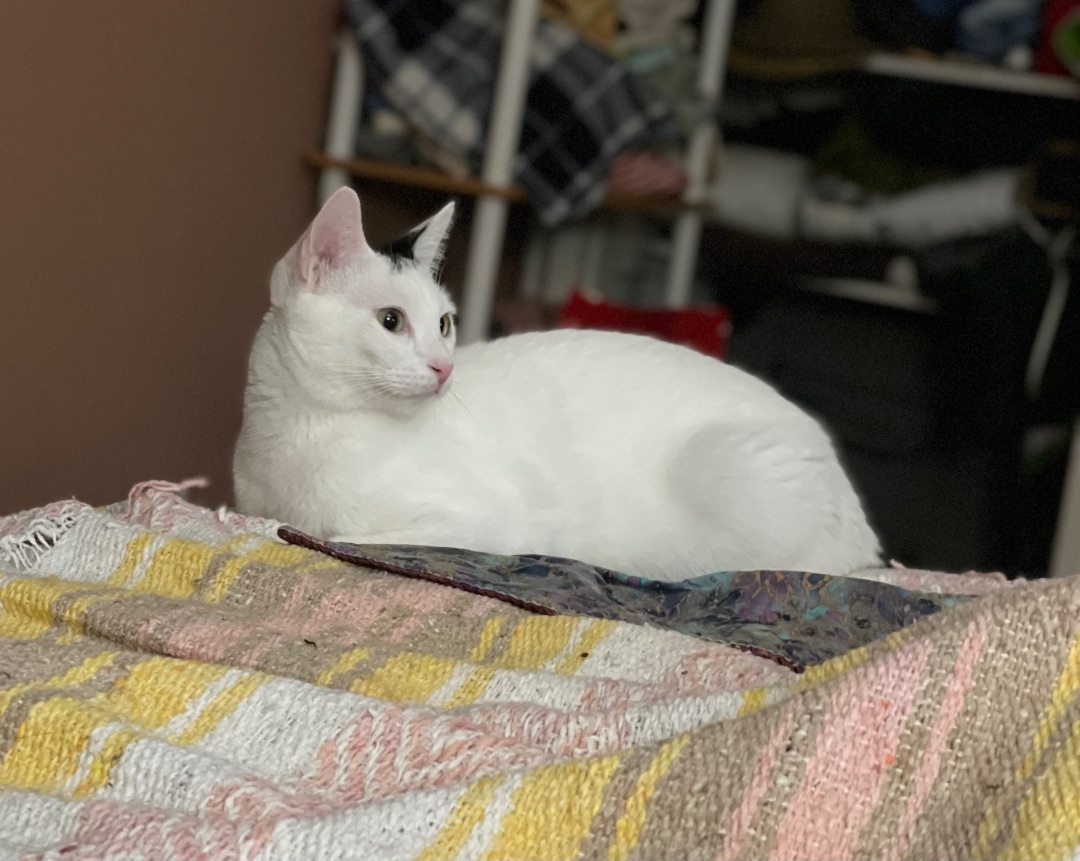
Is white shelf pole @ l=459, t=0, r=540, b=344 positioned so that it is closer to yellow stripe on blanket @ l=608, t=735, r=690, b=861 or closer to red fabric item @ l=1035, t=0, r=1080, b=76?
red fabric item @ l=1035, t=0, r=1080, b=76

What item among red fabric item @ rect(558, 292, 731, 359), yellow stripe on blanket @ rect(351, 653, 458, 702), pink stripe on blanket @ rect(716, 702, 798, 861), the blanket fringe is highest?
red fabric item @ rect(558, 292, 731, 359)

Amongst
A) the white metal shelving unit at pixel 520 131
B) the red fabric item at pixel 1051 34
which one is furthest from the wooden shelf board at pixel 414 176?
the red fabric item at pixel 1051 34

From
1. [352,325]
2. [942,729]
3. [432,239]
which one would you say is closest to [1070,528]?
[432,239]

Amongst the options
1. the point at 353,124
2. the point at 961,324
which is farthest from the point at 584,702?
the point at 961,324

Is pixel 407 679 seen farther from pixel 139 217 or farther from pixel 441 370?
pixel 139 217

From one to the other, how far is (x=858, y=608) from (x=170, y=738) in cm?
62

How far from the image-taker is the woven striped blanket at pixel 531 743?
0.56 metres

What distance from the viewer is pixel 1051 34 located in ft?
8.20

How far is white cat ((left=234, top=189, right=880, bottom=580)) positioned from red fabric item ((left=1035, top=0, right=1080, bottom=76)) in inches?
65.8

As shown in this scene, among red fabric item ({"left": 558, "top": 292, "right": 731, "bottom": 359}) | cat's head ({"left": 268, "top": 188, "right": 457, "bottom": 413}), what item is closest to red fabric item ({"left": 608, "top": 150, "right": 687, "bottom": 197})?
red fabric item ({"left": 558, "top": 292, "right": 731, "bottom": 359})

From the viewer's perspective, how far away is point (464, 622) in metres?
0.85

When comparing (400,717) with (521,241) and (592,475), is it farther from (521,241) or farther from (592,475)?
(521,241)

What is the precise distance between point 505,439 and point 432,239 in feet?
0.81

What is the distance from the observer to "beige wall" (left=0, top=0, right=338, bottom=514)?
1.28 meters
